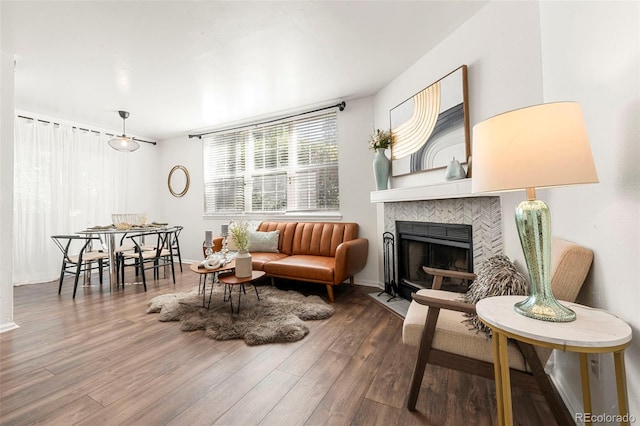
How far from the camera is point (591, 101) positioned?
111 centimetres

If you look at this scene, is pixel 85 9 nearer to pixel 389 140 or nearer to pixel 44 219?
pixel 389 140

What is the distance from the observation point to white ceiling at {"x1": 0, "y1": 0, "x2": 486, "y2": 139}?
6.61 feet

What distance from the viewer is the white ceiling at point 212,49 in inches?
79.4

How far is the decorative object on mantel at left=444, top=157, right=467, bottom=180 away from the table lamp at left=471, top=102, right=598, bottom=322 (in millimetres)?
1183

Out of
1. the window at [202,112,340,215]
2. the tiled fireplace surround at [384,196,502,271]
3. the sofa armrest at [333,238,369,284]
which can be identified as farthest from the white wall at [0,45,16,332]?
the tiled fireplace surround at [384,196,502,271]

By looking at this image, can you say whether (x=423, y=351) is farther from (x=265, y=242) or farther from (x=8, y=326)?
(x=8, y=326)

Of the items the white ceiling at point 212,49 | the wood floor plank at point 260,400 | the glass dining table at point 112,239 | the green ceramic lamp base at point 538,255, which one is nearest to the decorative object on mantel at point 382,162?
the white ceiling at point 212,49

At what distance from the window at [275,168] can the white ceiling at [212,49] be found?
1.61 ft

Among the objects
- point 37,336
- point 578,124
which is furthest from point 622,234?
point 37,336

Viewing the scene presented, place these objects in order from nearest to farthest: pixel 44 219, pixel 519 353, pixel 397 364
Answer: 1. pixel 519 353
2. pixel 397 364
3. pixel 44 219

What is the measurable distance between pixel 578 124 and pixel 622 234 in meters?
0.43

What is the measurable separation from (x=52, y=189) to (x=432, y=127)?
18.3ft

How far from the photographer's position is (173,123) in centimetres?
464

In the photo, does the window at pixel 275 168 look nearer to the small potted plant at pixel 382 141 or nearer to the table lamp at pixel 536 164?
the small potted plant at pixel 382 141
